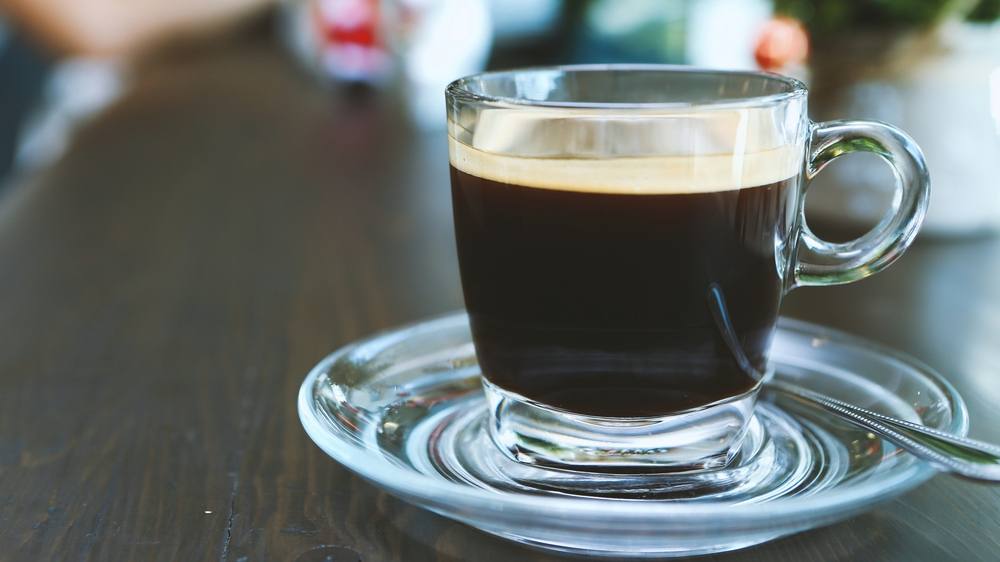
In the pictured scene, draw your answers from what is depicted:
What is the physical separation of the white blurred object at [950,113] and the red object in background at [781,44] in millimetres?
61

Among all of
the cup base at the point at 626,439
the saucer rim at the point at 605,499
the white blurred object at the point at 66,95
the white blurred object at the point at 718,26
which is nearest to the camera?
the saucer rim at the point at 605,499

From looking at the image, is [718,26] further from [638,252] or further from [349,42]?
[638,252]

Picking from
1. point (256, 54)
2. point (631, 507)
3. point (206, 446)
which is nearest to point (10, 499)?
point (206, 446)

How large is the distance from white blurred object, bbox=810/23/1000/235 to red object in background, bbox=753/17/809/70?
2.4 inches

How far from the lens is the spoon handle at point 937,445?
1.12 ft

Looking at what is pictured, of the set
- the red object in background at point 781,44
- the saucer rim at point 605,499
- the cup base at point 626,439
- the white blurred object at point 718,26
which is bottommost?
the cup base at point 626,439

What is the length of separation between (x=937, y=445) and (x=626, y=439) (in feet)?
0.38

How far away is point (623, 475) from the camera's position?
400 mm

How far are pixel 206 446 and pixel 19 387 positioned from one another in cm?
15

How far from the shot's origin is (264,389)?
54 centimetres

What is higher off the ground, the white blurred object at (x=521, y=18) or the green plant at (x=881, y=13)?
the green plant at (x=881, y=13)

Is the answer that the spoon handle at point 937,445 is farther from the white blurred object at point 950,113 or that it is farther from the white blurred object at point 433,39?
the white blurred object at point 433,39

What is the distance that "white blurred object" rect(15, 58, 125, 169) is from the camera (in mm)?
2346

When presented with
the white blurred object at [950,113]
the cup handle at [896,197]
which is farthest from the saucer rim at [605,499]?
the white blurred object at [950,113]
